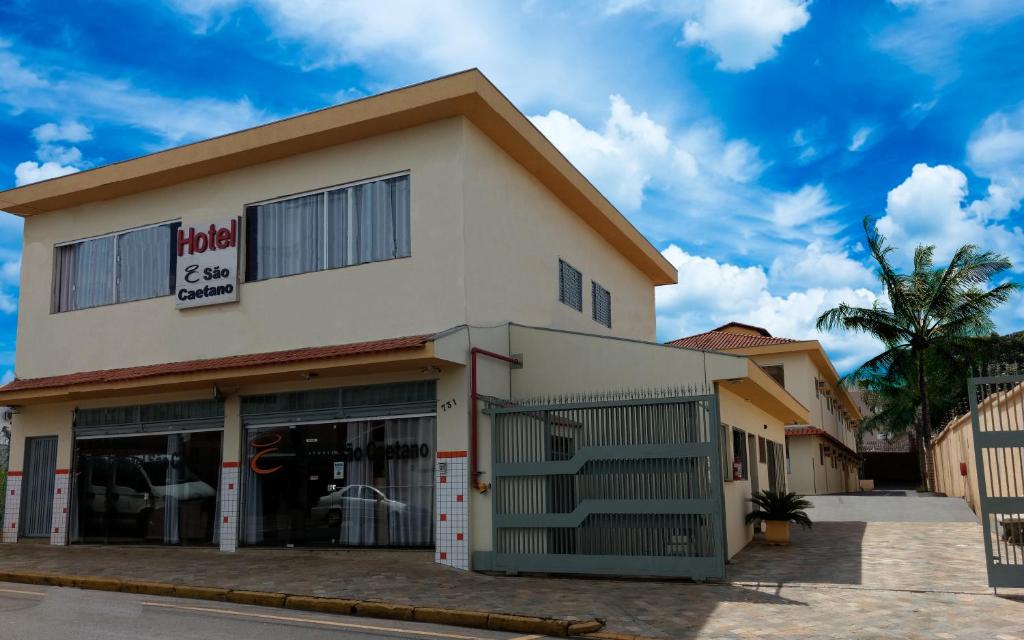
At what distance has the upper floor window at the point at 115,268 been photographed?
16734 millimetres

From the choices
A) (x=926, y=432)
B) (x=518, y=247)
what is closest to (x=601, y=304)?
(x=518, y=247)

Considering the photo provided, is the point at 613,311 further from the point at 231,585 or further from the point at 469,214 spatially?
the point at 231,585

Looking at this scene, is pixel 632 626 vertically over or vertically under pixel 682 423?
under

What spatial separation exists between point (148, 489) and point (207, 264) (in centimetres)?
443

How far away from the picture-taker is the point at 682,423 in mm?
11977

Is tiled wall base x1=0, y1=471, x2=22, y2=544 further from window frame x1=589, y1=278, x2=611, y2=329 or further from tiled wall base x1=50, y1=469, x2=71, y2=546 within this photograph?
window frame x1=589, y1=278, x2=611, y2=329

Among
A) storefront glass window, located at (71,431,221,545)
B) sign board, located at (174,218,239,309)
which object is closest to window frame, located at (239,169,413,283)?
sign board, located at (174,218,239,309)

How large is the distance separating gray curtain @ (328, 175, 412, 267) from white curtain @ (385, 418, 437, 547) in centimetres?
290

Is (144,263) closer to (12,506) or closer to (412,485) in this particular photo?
(12,506)

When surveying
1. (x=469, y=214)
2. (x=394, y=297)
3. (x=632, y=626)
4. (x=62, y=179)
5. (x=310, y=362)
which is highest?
(x=62, y=179)

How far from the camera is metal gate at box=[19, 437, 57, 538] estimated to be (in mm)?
17531

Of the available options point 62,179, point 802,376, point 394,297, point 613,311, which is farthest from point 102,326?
point 802,376

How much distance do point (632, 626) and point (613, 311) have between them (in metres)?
12.6

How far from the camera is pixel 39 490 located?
17.7 metres
